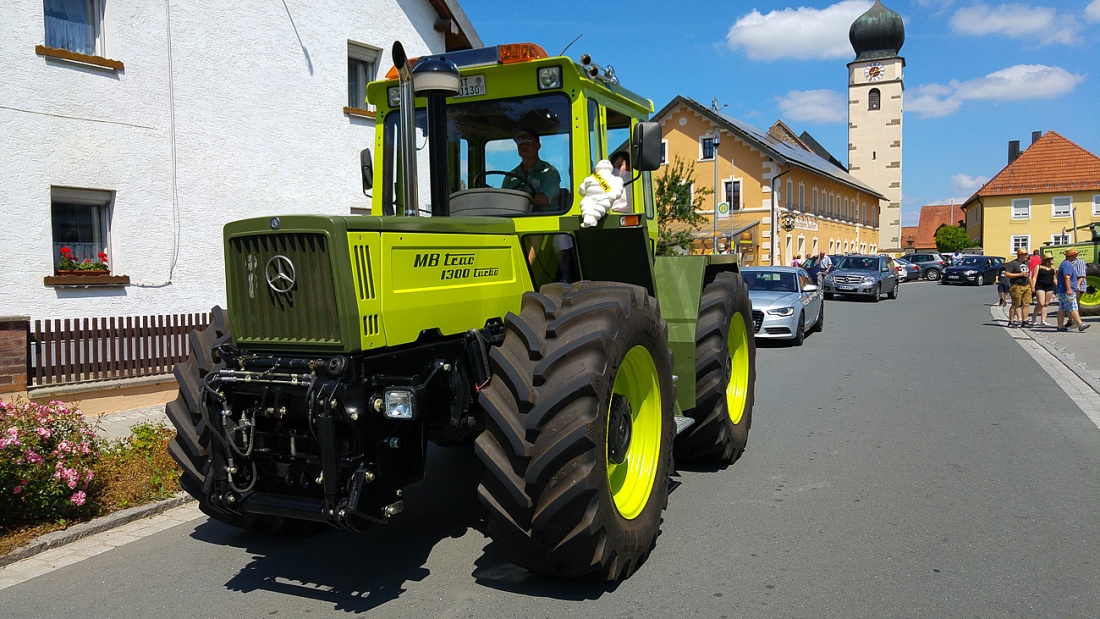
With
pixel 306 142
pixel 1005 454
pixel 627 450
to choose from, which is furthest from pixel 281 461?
pixel 306 142

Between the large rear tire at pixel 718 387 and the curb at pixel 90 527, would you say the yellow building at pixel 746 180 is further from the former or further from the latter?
the curb at pixel 90 527

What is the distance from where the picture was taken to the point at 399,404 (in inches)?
153

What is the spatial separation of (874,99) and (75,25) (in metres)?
74.6

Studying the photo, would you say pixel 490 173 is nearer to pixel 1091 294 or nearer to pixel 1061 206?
pixel 1091 294

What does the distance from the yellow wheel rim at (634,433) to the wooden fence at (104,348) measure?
22.0ft

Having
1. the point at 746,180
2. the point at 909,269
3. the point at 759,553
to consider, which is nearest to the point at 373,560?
the point at 759,553

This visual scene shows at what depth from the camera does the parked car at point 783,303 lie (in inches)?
626

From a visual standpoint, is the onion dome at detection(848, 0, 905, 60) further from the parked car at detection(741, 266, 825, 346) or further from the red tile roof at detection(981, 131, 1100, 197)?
the parked car at detection(741, 266, 825, 346)

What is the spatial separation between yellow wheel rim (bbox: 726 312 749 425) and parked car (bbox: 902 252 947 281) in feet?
162

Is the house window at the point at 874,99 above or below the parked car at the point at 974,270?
above

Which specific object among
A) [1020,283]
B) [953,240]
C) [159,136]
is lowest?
[1020,283]

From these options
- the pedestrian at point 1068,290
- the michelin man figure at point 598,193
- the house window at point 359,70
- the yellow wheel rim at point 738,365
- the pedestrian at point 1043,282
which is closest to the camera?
the michelin man figure at point 598,193

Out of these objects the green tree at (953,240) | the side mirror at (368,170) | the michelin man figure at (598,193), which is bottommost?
the michelin man figure at (598,193)

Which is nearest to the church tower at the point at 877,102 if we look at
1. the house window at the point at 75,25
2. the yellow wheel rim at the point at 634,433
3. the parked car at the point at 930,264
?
the parked car at the point at 930,264
